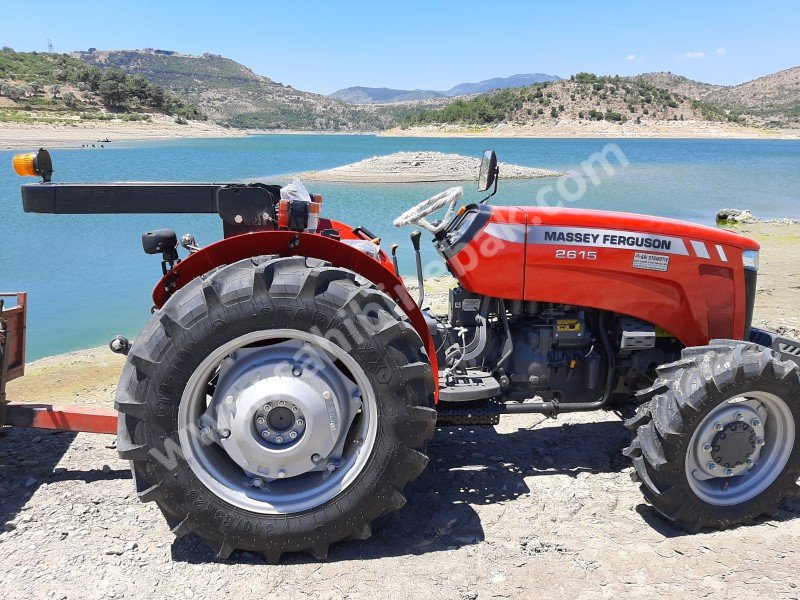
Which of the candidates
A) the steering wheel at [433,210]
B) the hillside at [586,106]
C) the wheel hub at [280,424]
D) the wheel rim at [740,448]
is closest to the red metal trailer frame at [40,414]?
the wheel hub at [280,424]

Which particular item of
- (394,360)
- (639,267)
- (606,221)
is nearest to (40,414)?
(394,360)

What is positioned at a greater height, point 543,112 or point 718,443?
point 543,112

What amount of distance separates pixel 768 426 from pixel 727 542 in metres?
0.65

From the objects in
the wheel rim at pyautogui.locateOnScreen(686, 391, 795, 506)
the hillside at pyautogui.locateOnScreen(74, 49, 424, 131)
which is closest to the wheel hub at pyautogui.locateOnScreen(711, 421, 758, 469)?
the wheel rim at pyautogui.locateOnScreen(686, 391, 795, 506)

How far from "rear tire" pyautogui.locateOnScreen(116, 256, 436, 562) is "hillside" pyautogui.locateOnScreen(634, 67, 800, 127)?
105 metres

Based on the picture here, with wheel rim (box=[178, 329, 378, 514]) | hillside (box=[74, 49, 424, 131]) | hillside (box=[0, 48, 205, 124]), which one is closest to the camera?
wheel rim (box=[178, 329, 378, 514])

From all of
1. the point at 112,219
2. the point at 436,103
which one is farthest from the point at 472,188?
the point at 436,103

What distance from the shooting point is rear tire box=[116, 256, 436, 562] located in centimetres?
264

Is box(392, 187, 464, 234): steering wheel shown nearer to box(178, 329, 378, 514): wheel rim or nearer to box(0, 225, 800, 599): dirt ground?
box(178, 329, 378, 514): wheel rim

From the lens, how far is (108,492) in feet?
11.1

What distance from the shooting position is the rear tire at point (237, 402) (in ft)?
8.65

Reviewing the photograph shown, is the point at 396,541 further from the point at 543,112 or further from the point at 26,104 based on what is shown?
the point at 543,112

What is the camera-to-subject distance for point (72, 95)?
191 feet

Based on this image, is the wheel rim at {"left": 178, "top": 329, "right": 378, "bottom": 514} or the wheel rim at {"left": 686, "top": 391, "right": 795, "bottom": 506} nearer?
the wheel rim at {"left": 178, "top": 329, "right": 378, "bottom": 514}
